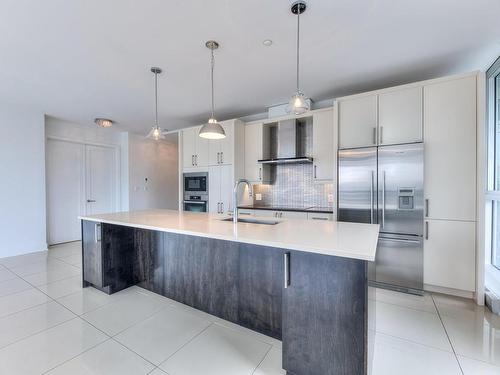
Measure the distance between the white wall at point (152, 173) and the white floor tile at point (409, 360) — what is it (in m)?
5.61

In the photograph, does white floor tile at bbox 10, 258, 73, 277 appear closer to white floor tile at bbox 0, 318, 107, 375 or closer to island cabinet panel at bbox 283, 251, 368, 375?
white floor tile at bbox 0, 318, 107, 375

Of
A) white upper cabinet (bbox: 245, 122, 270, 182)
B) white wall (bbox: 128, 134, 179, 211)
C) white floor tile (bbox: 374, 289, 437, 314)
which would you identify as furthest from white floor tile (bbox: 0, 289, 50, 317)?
white floor tile (bbox: 374, 289, 437, 314)

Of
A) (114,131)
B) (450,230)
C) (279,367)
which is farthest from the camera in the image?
(114,131)

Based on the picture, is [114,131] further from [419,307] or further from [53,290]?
[419,307]

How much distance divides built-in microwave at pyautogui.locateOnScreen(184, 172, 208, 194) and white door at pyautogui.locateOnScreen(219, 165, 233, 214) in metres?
0.38

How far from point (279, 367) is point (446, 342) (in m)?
1.34

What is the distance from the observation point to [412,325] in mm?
2082

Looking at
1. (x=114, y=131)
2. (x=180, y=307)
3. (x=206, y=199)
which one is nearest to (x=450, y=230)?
(x=180, y=307)

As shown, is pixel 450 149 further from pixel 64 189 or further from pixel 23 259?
pixel 64 189

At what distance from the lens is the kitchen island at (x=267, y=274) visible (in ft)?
4.37

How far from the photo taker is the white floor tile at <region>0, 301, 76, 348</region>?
1.93 m

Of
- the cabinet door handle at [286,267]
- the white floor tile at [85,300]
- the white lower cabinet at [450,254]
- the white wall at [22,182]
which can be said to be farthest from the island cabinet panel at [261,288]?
the white wall at [22,182]

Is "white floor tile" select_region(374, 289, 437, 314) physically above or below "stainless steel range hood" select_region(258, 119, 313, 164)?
below

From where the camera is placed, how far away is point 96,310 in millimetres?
2318
